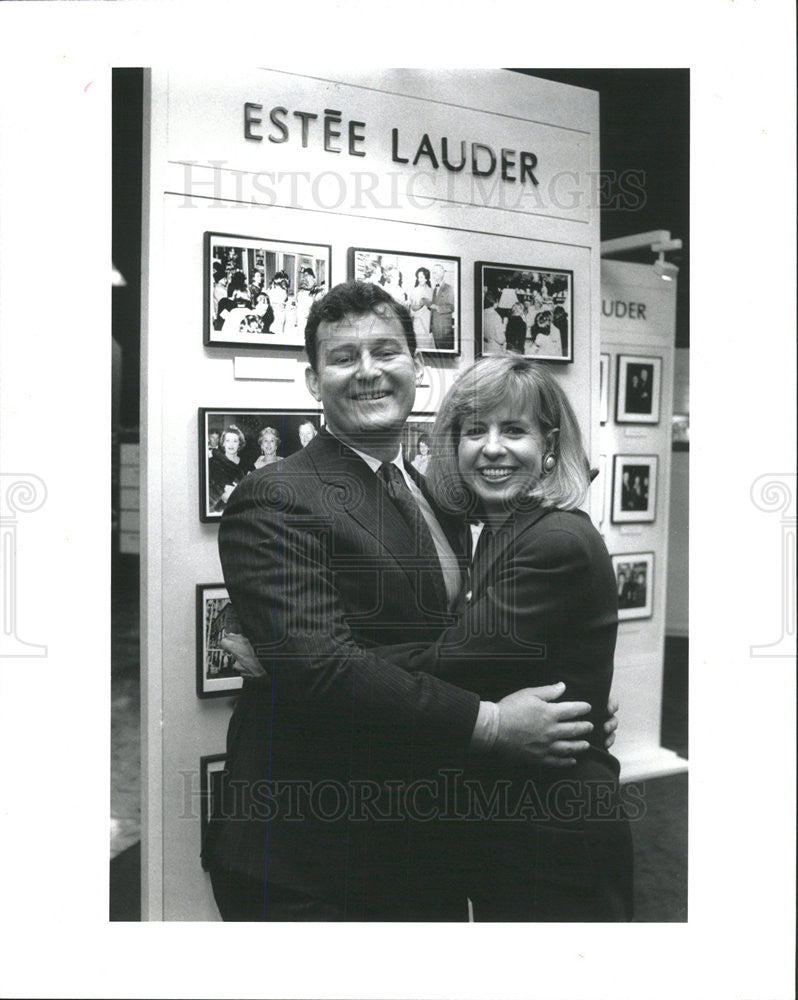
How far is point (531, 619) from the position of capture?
2.24 m

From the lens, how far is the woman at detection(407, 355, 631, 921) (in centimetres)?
223

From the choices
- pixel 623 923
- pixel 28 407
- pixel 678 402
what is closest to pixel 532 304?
pixel 678 402

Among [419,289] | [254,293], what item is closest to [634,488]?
[419,289]

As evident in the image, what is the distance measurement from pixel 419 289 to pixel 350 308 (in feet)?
0.59

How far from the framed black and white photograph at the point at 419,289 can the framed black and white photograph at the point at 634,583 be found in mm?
684

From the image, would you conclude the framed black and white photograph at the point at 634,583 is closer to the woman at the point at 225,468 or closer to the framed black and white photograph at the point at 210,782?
the woman at the point at 225,468

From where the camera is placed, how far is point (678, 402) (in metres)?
2.36

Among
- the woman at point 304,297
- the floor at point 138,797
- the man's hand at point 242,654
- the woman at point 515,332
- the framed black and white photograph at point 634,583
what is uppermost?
the woman at point 304,297

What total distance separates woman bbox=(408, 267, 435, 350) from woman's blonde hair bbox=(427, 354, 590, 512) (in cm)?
13

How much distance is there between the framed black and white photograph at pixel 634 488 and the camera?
235 centimetres

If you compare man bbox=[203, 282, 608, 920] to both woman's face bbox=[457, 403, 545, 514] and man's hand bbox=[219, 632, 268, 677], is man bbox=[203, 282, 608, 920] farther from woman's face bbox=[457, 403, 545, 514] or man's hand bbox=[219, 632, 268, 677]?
woman's face bbox=[457, 403, 545, 514]

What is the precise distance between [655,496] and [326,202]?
3.65 ft

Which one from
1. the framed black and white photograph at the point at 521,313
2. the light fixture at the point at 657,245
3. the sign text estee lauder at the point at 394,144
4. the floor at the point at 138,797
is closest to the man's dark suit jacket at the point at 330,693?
the floor at the point at 138,797
